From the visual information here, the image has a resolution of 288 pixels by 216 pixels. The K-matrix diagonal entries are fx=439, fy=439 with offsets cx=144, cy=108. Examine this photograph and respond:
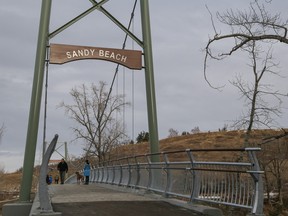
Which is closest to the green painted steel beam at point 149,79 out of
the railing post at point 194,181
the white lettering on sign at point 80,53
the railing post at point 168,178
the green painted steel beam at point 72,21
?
the green painted steel beam at point 72,21

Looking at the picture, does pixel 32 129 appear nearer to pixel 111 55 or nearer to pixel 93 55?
pixel 93 55

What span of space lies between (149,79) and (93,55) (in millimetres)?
2174

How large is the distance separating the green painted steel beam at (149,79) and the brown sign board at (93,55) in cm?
34

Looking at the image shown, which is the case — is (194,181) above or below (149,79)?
below

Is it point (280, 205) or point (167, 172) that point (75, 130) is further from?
point (167, 172)

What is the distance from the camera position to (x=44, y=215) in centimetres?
720

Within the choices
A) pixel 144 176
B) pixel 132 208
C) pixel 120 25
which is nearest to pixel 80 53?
pixel 120 25

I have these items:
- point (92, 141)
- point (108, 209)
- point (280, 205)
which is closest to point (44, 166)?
point (108, 209)

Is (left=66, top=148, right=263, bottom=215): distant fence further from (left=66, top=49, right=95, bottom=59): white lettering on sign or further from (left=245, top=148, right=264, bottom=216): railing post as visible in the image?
(left=66, top=49, right=95, bottom=59): white lettering on sign

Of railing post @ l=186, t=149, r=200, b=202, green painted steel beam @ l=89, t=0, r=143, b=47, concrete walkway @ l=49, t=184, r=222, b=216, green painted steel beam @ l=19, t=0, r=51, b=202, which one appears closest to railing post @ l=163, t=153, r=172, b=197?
concrete walkway @ l=49, t=184, r=222, b=216

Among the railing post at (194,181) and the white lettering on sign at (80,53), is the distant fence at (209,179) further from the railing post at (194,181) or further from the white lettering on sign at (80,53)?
the white lettering on sign at (80,53)

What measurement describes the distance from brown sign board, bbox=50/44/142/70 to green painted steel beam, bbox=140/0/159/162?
1.11 ft

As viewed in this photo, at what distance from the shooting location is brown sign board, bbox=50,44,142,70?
593 inches

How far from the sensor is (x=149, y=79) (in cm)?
1532
